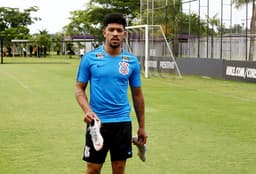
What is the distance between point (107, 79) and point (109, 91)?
0.37 ft

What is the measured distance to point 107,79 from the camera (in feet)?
16.7

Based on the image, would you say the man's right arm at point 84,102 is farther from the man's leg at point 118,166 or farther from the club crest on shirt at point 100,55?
the man's leg at point 118,166

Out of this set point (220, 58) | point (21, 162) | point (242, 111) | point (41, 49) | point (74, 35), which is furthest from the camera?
point (74, 35)

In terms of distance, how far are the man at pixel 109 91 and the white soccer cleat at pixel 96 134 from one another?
119 millimetres

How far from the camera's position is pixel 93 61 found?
5066 millimetres

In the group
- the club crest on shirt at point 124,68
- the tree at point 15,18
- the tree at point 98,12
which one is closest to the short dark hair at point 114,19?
the club crest on shirt at point 124,68

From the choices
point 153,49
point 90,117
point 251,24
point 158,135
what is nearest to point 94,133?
point 90,117

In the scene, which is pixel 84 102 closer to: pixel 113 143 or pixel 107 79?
pixel 107 79

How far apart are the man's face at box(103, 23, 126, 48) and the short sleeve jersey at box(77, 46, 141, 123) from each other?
0.11 meters

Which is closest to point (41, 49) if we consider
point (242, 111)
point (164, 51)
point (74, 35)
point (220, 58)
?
point (74, 35)

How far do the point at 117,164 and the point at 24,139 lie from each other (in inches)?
189

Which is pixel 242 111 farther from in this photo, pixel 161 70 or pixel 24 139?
pixel 161 70

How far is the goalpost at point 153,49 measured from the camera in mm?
31105

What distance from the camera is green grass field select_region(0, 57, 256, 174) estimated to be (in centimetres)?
764
